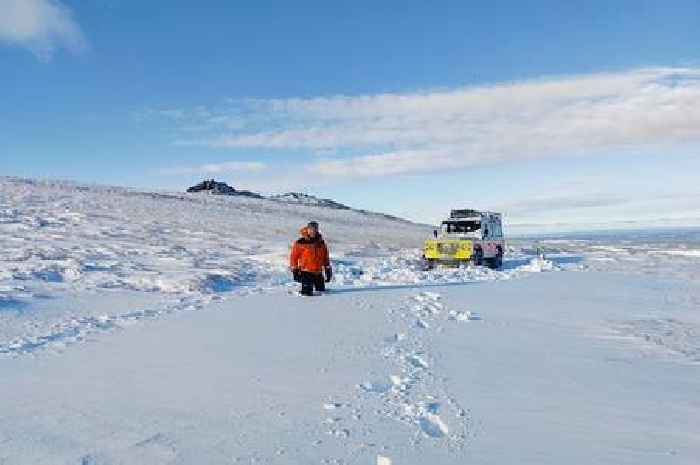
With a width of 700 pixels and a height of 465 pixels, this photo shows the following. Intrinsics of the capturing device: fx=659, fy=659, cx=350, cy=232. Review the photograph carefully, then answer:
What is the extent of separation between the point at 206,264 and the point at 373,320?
380 inches

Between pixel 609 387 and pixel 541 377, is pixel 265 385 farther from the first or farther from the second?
pixel 609 387

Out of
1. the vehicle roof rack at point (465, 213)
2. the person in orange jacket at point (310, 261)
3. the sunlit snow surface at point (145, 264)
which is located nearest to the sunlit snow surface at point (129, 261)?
the sunlit snow surface at point (145, 264)

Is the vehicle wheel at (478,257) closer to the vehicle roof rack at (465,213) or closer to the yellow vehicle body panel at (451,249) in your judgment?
the yellow vehicle body panel at (451,249)

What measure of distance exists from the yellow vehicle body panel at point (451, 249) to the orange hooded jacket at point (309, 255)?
867 cm

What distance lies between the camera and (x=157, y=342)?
8688 millimetres

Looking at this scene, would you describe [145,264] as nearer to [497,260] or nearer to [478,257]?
[478,257]

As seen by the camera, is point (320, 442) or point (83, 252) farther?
point (83, 252)

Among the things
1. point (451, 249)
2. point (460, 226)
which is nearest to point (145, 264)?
point (451, 249)

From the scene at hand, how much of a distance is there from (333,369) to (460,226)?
56.5ft

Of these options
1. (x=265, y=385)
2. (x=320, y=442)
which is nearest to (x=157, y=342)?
(x=265, y=385)

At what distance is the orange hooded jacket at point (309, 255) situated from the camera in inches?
557

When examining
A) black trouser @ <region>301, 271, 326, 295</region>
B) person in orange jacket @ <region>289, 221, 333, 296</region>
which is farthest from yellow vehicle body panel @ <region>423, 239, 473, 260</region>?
black trouser @ <region>301, 271, 326, 295</region>

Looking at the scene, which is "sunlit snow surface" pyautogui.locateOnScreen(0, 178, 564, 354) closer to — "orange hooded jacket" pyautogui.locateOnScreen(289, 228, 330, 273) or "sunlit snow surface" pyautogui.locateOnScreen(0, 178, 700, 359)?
"sunlit snow surface" pyautogui.locateOnScreen(0, 178, 700, 359)

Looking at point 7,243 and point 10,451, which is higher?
point 7,243
